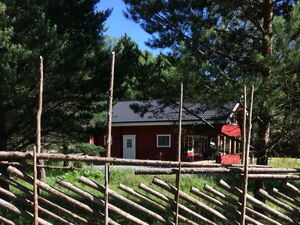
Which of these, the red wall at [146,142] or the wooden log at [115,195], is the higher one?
the wooden log at [115,195]

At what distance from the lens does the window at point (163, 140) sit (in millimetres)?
22359

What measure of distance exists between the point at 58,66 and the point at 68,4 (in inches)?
56.2

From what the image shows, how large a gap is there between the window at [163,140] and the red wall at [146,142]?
161 millimetres

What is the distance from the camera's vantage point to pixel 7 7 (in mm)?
7879

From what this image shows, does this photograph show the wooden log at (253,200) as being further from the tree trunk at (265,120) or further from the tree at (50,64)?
the tree at (50,64)

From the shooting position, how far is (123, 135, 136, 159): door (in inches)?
931

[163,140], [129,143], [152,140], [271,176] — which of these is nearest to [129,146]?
[129,143]

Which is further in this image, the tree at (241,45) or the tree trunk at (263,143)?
the tree trunk at (263,143)

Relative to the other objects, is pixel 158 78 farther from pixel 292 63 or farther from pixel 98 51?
pixel 292 63

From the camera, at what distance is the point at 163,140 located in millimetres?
22516

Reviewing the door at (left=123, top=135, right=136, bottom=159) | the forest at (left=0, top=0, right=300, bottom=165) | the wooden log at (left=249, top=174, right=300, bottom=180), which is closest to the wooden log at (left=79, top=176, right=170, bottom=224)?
the wooden log at (left=249, top=174, right=300, bottom=180)

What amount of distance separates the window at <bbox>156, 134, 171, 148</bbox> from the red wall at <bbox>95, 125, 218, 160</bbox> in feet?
0.53

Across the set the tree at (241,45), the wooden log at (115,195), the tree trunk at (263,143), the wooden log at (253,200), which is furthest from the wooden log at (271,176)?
the tree trunk at (263,143)

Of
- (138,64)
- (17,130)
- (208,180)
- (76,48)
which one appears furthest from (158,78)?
(208,180)
